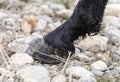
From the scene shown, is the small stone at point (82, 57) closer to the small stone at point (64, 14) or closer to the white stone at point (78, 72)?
the white stone at point (78, 72)

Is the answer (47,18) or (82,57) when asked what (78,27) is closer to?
(82,57)

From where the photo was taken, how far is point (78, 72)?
3.28 m

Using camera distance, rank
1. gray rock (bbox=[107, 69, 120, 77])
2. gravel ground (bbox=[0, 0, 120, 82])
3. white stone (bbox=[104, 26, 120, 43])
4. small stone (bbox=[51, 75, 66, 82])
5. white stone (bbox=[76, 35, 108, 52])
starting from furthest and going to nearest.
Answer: white stone (bbox=[104, 26, 120, 43]), white stone (bbox=[76, 35, 108, 52]), gray rock (bbox=[107, 69, 120, 77]), gravel ground (bbox=[0, 0, 120, 82]), small stone (bbox=[51, 75, 66, 82])

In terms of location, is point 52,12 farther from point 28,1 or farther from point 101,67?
point 101,67

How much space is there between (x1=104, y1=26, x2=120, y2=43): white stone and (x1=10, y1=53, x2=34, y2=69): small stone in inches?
35.1

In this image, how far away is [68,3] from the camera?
17.9ft

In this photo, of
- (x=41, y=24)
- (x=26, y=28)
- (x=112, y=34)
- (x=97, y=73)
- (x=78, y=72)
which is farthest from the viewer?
(x=41, y=24)

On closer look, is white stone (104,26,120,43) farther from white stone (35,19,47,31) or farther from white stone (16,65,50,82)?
white stone (16,65,50,82)

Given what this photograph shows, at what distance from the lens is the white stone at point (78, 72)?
3252mm

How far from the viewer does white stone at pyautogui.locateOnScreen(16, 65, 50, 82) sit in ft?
10.2

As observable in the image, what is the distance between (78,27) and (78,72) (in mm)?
398

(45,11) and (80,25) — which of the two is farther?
(45,11)

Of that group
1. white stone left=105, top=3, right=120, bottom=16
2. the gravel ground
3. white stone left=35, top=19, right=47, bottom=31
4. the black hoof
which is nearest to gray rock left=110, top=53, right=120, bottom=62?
the gravel ground

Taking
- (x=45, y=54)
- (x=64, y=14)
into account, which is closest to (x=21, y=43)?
(x=45, y=54)
